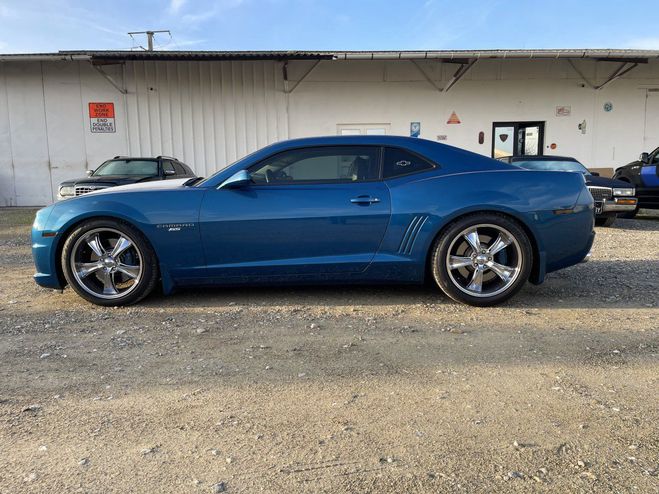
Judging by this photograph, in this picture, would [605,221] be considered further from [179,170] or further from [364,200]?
[179,170]

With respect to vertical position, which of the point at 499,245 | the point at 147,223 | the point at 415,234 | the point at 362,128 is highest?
the point at 362,128

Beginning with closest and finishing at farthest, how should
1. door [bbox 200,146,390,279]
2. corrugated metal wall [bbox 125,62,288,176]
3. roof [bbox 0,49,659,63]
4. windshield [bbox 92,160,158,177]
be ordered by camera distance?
1. door [bbox 200,146,390,279]
2. windshield [bbox 92,160,158,177]
3. roof [bbox 0,49,659,63]
4. corrugated metal wall [bbox 125,62,288,176]

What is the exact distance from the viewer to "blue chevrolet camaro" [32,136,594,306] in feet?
13.1

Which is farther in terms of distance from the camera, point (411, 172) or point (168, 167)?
point (168, 167)

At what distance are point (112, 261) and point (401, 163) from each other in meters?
2.57

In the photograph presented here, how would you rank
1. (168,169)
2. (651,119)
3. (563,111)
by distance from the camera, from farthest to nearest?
(651,119) → (563,111) → (168,169)

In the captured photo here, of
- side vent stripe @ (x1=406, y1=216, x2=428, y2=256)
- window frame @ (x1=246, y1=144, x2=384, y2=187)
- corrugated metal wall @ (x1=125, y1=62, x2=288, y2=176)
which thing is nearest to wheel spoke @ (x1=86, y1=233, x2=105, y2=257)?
window frame @ (x1=246, y1=144, x2=384, y2=187)

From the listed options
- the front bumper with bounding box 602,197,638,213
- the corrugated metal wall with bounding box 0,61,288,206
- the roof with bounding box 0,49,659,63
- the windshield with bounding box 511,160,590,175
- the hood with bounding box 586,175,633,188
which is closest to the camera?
the front bumper with bounding box 602,197,638,213

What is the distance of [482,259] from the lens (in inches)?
160

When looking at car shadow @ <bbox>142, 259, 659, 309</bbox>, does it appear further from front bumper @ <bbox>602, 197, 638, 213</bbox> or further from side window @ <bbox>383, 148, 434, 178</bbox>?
front bumper @ <bbox>602, 197, 638, 213</bbox>

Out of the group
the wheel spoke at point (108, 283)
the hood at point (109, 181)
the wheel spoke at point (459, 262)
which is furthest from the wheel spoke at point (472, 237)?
the hood at point (109, 181)

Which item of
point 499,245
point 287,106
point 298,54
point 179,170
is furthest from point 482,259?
point 287,106

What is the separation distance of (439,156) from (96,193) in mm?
2966

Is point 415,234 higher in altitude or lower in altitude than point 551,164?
lower
